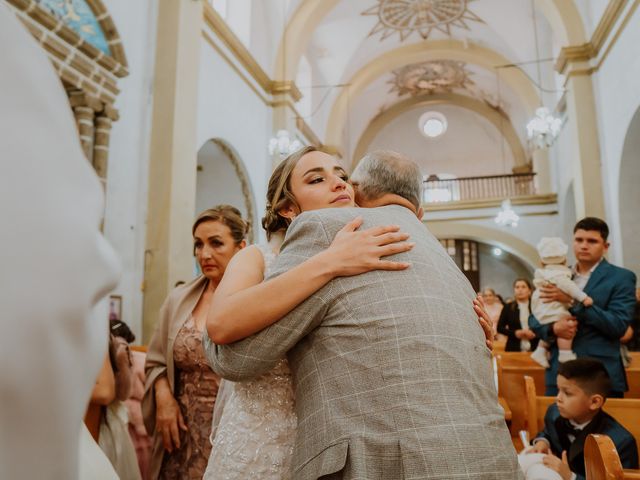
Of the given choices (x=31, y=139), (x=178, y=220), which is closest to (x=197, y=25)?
(x=178, y=220)

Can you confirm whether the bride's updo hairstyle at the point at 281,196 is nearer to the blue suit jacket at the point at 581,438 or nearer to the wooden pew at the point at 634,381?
the blue suit jacket at the point at 581,438

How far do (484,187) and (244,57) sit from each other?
1189 centimetres

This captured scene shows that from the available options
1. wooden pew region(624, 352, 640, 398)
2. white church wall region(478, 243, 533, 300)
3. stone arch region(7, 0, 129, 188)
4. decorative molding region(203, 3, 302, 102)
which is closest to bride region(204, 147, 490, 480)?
wooden pew region(624, 352, 640, 398)

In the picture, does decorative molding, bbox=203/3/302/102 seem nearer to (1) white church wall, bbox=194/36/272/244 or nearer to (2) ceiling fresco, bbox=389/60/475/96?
(1) white church wall, bbox=194/36/272/244

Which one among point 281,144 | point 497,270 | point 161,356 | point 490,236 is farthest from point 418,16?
point 161,356

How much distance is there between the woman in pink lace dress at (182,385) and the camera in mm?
2322

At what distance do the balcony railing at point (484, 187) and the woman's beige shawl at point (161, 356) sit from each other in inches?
610

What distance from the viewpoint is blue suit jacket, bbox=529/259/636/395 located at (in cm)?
336

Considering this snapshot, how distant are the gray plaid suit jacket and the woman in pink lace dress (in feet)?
3.51

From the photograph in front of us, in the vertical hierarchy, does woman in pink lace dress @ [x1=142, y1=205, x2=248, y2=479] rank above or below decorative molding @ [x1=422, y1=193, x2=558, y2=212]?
below

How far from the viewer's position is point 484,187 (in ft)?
63.1

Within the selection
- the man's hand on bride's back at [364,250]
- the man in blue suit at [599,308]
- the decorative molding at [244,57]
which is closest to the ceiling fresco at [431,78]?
the decorative molding at [244,57]

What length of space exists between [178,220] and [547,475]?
5.21 metres

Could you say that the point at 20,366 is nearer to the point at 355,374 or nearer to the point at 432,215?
the point at 355,374
